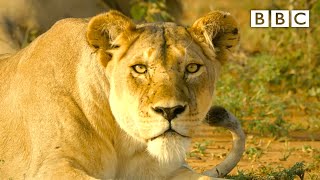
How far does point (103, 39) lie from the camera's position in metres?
4.80

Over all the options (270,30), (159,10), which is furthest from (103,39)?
(270,30)

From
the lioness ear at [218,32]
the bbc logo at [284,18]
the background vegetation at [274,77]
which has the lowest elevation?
the background vegetation at [274,77]

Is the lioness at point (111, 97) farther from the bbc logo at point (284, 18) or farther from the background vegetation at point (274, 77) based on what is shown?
the bbc logo at point (284, 18)

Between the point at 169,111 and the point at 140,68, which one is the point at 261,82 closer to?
the point at 140,68

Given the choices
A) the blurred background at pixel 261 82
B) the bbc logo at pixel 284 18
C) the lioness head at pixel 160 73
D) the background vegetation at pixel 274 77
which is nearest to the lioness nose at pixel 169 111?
the lioness head at pixel 160 73

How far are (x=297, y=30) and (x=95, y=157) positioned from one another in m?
5.44

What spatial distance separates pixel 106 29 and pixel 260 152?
8.39 ft

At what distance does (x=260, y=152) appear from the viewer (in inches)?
276

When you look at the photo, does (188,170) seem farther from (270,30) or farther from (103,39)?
(270,30)

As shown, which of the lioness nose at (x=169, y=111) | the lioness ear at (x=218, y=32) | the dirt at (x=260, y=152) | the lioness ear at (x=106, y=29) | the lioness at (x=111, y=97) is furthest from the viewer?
the dirt at (x=260, y=152)

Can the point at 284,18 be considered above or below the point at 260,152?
above

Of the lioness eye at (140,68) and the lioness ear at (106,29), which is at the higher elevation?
the lioness ear at (106,29)

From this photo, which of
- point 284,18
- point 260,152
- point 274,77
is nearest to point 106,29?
point 260,152

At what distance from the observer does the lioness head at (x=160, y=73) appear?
4.53 metres
